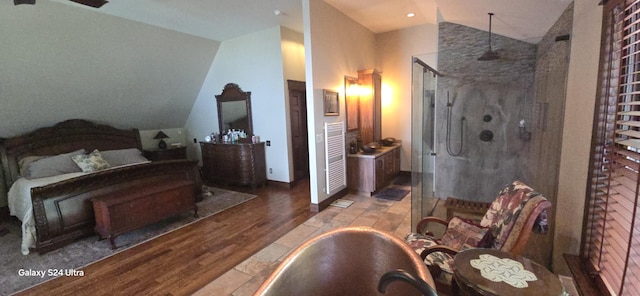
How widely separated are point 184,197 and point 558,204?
13.7ft

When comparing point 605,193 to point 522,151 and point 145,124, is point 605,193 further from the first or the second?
point 145,124

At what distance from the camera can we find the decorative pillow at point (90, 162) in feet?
14.0

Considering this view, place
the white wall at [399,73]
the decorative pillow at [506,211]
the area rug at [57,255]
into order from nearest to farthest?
the decorative pillow at [506,211], the area rug at [57,255], the white wall at [399,73]

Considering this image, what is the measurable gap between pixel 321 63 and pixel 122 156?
13.4ft

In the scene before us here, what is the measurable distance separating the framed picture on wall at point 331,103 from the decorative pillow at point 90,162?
150 inches

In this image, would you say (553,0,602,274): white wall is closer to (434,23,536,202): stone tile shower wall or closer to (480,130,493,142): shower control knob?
(434,23,536,202): stone tile shower wall

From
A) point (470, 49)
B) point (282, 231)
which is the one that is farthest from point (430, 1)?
point (282, 231)

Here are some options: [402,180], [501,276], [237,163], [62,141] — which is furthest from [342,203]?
[62,141]

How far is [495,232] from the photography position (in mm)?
1969

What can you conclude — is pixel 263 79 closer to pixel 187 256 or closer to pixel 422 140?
pixel 422 140

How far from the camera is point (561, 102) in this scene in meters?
2.28

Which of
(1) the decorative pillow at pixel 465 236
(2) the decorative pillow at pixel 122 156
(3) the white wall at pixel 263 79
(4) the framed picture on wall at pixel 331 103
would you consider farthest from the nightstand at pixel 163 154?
(1) the decorative pillow at pixel 465 236

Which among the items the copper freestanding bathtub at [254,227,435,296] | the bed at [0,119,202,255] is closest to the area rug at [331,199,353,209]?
the bed at [0,119,202,255]

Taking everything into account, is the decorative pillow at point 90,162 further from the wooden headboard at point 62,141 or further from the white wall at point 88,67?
the white wall at point 88,67
